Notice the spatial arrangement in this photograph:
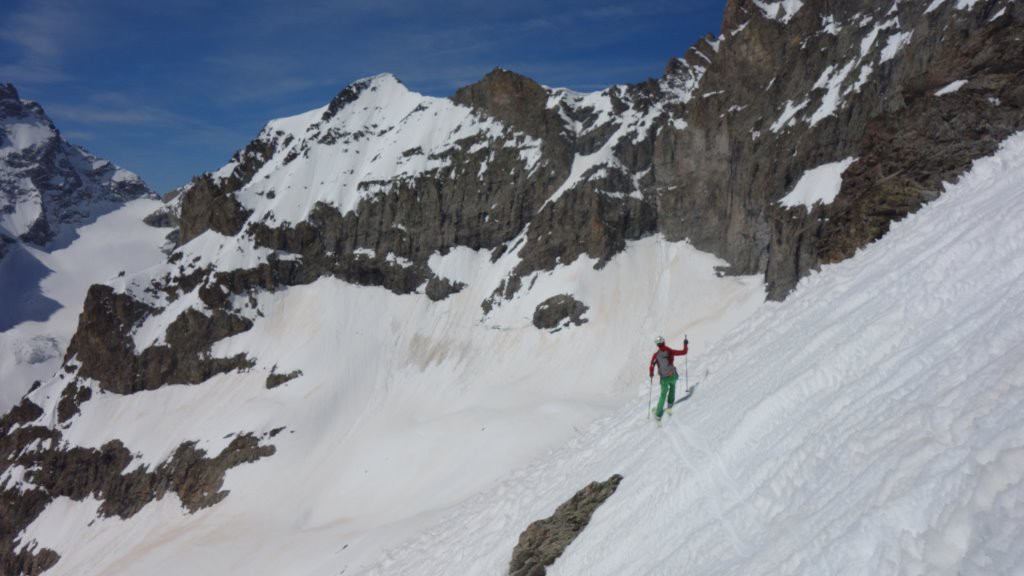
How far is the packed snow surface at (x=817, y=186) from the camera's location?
207 feet

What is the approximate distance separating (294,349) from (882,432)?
294ft

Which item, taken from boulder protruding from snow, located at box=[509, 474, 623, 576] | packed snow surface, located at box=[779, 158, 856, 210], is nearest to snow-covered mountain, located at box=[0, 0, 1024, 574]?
packed snow surface, located at box=[779, 158, 856, 210]

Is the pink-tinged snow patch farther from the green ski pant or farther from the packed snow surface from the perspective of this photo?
the packed snow surface

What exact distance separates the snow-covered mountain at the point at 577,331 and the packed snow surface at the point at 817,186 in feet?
1.82

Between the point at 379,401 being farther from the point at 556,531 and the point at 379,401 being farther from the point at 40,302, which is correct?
the point at 40,302

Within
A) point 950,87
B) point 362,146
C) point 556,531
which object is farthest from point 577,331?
point 556,531

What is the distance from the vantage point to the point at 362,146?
112 metres

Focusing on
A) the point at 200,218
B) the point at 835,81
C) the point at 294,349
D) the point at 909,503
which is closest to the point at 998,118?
the point at 909,503

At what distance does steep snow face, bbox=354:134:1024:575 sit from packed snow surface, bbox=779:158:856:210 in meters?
53.1

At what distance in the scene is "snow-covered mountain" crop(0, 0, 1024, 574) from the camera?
8.10 meters

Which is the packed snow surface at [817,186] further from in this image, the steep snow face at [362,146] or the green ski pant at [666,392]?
the green ski pant at [666,392]

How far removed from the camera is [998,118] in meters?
16.2

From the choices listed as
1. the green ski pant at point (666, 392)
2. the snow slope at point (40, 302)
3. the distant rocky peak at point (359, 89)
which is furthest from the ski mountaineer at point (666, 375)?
the snow slope at point (40, 302)

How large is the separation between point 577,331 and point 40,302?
16966 cm
